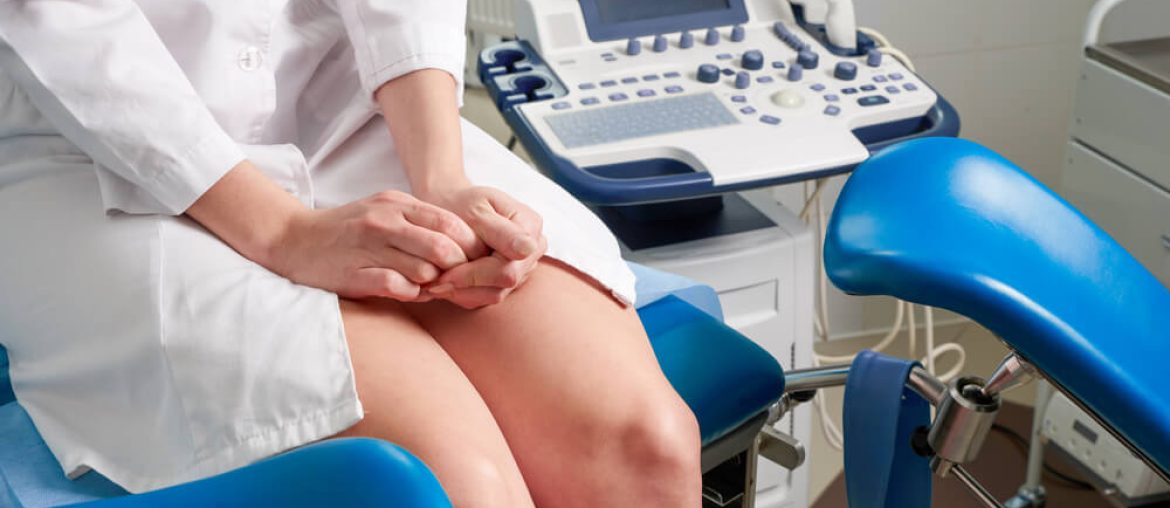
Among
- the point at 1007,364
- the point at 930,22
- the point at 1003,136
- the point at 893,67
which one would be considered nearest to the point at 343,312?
the point at 1007,364

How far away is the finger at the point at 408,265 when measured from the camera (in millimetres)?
938

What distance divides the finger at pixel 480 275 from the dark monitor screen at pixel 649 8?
84 cm

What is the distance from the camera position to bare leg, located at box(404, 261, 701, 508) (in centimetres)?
93

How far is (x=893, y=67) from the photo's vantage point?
1.68 metres

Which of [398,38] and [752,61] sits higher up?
[398,38]

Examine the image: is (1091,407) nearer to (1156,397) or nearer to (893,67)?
(1156,397)

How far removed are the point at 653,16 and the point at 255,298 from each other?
0.97m

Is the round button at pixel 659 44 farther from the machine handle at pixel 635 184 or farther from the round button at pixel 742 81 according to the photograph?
the machine handle at pixel 635 184

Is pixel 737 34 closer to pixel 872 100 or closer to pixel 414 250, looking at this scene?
pixel 872 100

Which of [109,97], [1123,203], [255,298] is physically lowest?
[1123,203]

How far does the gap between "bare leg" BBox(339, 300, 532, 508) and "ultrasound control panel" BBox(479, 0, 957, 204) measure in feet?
1.73

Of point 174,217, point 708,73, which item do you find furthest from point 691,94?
point 174,217

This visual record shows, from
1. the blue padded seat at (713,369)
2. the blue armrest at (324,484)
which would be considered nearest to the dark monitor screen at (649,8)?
the blue padded seat at (713,369)

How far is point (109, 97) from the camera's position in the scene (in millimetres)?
980
